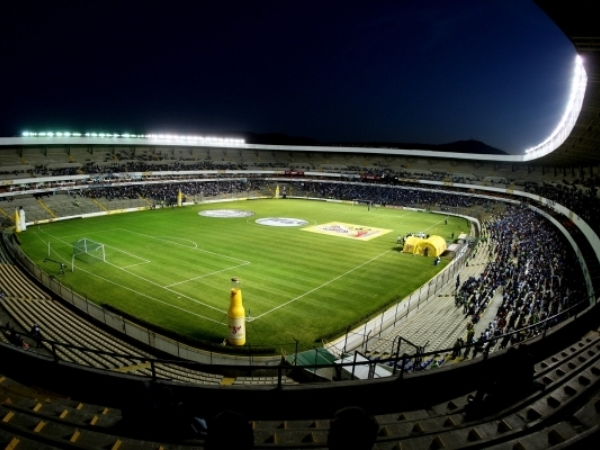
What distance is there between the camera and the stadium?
6168mm

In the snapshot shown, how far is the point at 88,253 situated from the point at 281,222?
26.0 m

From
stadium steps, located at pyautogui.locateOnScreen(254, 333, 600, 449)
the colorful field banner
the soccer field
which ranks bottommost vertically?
the soccer field

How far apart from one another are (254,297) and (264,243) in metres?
15.4

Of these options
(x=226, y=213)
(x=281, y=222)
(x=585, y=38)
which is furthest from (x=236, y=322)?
(x=226, y=213)

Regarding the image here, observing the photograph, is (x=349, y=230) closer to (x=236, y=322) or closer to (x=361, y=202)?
(x=361, y=202)

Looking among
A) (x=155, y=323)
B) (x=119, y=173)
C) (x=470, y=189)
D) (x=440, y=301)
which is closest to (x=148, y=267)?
(x=155, y=323)

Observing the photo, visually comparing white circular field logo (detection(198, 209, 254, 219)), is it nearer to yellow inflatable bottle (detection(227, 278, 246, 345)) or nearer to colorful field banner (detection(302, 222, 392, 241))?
colorful field banner (detection(302, 222, 392, 241))

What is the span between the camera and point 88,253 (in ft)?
114

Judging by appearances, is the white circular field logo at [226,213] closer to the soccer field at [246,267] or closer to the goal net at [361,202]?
the soccer field at [246,267]

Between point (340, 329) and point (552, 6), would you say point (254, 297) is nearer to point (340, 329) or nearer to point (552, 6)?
point (340, 329)

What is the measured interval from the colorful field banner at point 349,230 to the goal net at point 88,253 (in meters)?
24.1

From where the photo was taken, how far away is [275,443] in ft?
16.7

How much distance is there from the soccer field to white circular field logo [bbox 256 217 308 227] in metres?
0.14

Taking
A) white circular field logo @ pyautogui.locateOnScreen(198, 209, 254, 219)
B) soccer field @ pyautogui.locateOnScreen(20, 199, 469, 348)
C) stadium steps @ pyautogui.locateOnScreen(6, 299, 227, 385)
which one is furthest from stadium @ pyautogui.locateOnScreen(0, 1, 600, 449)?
white circular field logo @ pyautogui.locateOnScreen(198, 209, 254, 219)
